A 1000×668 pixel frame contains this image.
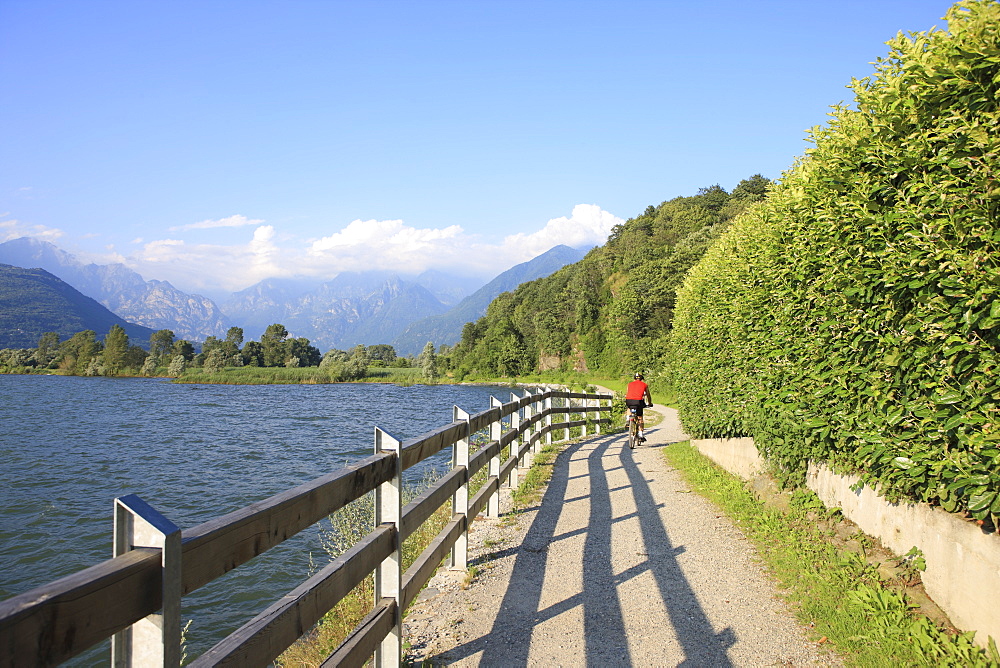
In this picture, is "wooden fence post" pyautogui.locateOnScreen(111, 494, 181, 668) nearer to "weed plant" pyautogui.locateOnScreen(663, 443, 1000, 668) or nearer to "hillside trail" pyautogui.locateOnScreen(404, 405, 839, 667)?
"hillside trail" pyautogui.locateOnScreen(404, 405, 839, 667)

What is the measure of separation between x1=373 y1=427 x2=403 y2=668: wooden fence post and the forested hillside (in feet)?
182

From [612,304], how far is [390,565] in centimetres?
7554

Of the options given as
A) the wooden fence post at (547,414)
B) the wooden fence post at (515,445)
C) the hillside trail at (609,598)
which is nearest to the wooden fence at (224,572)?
the hillside trail at (609,598)

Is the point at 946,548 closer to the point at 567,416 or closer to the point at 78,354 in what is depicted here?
the point at 567,416

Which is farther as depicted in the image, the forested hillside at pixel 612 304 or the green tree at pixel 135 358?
the green tree at pixel 135 358

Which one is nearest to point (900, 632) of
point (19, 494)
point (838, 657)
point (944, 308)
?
point (838, 657)

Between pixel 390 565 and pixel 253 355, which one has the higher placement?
pixel 253 355

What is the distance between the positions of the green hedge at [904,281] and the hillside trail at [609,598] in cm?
146

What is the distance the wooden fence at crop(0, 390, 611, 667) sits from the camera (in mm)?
1491

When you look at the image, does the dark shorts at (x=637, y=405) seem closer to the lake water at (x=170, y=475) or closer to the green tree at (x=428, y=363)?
the lake water at (x=170, y=475)

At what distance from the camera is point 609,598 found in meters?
5.44

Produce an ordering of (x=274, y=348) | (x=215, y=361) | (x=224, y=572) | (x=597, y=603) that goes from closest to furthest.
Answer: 1. (x=224, y=572)
2. (x=597, y=603)
3. (x=215, y=361)
4. (x=274, y=348)

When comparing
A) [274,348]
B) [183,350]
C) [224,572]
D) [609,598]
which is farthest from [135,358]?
[224,572]

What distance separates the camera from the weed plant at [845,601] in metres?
4.10
